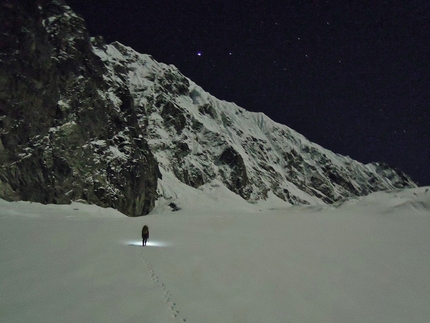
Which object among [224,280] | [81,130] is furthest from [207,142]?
[224,280]

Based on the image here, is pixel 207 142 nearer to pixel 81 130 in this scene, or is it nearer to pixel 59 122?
pixel 81 130

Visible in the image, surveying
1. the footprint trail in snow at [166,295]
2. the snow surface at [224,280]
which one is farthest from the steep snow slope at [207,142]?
the footprint trail in snow at [166,295]

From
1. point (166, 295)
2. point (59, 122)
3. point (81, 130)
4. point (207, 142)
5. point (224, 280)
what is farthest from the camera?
point (207, 142)

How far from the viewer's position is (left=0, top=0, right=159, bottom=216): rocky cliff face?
47406mm

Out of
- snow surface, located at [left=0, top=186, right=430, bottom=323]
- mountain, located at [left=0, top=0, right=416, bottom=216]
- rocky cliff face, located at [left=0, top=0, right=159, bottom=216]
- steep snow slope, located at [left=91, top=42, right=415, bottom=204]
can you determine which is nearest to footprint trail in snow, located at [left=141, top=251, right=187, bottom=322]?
snow surface, located at [left=0, top=186, right=430, bottom=323]

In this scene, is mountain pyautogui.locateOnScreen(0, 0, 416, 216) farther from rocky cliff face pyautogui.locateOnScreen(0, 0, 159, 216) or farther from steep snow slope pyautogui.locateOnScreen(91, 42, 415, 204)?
steep snow slope pyautogui.locateOnScreen(91, 42, 415, 204)

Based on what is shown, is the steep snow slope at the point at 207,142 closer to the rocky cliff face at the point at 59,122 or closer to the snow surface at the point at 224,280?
the rocky cliff face at the point at 59,122

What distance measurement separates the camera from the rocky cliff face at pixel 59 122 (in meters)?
47.4

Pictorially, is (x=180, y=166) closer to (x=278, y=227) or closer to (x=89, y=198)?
(x=89, y=198)

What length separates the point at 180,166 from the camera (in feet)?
A: 343

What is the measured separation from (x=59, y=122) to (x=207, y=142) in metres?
71.9

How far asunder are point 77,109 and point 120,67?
54440mm

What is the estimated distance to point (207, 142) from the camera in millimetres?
121312

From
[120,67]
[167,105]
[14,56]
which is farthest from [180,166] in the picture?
[14,56]
